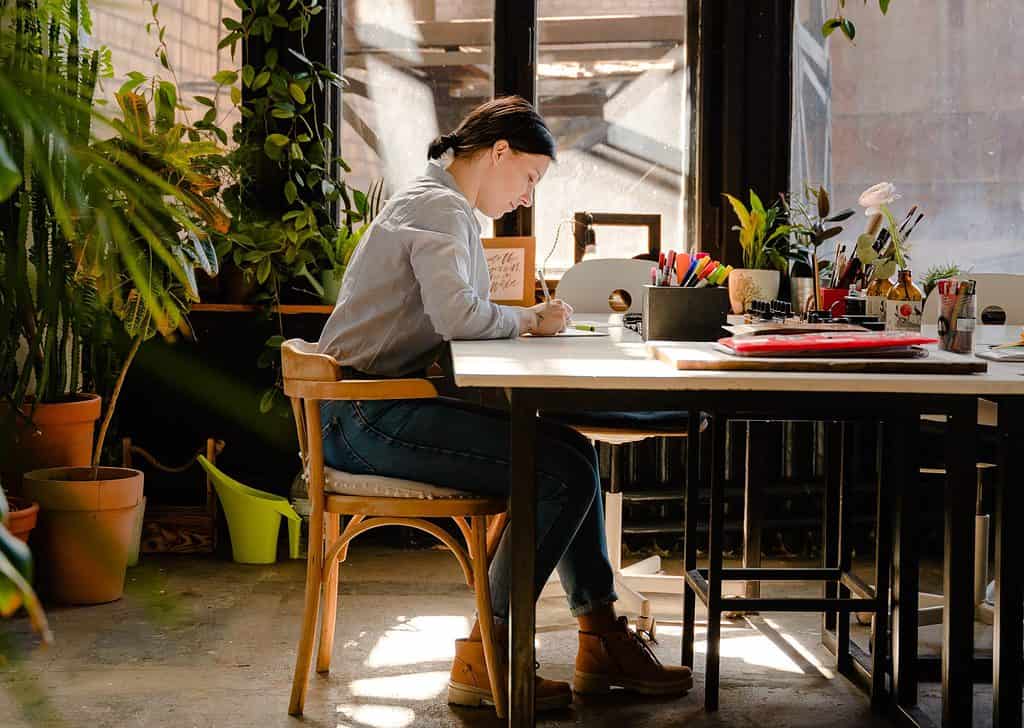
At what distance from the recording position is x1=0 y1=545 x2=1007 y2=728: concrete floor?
2.25 m

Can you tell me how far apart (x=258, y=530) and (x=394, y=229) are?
1.67 metres

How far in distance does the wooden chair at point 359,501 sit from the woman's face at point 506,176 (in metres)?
0.52

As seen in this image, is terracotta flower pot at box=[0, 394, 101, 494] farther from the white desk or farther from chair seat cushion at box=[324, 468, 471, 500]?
the white desk

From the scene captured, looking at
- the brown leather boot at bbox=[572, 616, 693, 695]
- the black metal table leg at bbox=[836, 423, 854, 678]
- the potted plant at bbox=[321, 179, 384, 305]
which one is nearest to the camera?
the brown leather boot at bbox=[572, 616, 693, 695]

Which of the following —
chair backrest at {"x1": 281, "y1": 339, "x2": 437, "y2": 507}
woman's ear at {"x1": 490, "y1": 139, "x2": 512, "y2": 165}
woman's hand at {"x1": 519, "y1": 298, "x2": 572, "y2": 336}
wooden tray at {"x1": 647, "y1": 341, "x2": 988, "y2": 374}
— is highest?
woman's ear at {"x1": 490, "y1": 139, "x2": 512, "y2": 165}

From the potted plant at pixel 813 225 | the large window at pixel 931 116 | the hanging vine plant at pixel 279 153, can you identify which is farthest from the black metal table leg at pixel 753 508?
the hanging vine plant at pixel 279 153

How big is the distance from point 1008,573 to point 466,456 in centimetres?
93

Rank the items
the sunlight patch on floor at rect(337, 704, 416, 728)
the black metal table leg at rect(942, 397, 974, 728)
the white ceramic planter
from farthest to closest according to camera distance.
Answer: the white ceramic planter, the sunlight patch on floor at rect(337, 704, 416, 728), the black metal table leg at rect(942, 397, 974, 728)

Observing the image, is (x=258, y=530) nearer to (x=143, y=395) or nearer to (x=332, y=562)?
(x=143, y=395)

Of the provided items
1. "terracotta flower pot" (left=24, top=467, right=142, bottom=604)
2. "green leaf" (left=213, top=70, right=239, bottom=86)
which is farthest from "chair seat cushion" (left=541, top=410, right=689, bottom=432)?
"green leaf" (left=213, top=70, right=239, bottom=86)

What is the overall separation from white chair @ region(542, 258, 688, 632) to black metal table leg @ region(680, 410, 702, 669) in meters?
0.09

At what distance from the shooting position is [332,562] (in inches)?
89.0

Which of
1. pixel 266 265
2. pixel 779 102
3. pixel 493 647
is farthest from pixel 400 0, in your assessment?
pixel 493 647

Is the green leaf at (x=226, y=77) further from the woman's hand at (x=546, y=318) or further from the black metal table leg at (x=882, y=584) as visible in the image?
the black metal table leg at (x=882, y=584)
